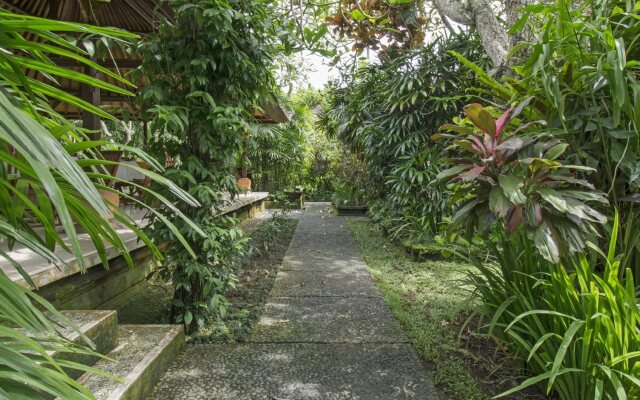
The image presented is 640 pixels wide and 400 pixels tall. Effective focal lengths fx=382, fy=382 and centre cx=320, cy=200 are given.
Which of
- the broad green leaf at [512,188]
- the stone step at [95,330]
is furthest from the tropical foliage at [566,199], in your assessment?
the stone step at [95,330]

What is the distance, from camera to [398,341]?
2.40 m

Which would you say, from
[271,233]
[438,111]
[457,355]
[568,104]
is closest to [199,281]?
[457,355]

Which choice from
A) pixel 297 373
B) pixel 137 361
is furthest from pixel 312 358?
pixel 137 361

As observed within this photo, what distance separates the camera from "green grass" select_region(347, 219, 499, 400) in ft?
6.40

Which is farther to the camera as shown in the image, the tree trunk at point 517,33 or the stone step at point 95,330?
the tree trunk at point 517,33

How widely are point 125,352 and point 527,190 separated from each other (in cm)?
202

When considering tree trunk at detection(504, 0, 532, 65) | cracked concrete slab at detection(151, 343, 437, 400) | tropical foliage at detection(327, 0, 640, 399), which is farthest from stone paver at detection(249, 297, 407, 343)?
tree trunk at detection(504, 0, 532, 65)

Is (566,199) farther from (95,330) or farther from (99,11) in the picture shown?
(99,11)

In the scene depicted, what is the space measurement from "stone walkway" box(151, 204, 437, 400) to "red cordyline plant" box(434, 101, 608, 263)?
881 millimetres

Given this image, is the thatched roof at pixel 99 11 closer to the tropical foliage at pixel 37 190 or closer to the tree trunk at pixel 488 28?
the tree trunk at pixel 488 28

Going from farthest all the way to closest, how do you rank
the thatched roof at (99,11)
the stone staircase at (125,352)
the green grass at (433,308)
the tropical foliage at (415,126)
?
1. the tropical foliage at (415,126)
2. the thatched roof at (99,11)
3. the green grass at (433,308)
4. the stone staircase at (125,352)

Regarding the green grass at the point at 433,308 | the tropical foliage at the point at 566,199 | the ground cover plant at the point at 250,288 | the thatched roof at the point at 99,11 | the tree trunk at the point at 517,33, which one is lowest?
the green grass at the point at 433,308

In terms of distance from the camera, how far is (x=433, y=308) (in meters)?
2.95

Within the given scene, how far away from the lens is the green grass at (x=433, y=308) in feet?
6.40
